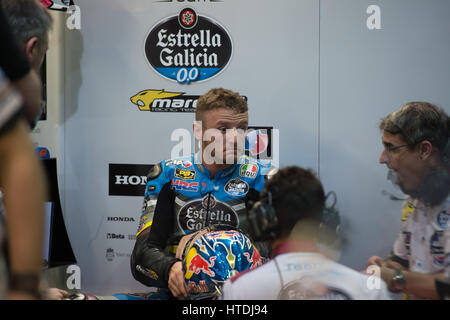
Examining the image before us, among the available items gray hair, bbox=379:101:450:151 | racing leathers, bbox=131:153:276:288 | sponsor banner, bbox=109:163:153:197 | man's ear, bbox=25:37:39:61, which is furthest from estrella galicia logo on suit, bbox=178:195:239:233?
man's ear, bbox=25:37:39:61

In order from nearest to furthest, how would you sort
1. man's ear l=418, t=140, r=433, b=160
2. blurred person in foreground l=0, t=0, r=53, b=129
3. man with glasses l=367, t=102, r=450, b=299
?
blurred person in foreground l=0, t=0, r=53, b=129
man with glasses l=367, t=102, r=450, b=299
man's ear l=418, t=140, r=433, b=160

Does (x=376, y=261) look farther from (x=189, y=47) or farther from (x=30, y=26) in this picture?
(x=189, y=47)

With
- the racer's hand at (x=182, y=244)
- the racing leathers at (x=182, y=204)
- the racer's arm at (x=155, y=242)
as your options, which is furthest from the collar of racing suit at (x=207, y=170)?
the racer's hand at (x=182, y=244)

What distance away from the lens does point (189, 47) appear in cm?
240

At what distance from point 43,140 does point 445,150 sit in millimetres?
1836

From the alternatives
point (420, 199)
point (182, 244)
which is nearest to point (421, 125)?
point (420, 199)

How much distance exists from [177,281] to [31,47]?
86cm

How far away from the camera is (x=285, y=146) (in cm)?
229

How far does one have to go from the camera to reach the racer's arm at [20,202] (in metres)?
0.79

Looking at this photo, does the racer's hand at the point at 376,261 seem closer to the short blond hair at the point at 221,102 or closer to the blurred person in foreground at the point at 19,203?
the short blond hair at the point at 221,102

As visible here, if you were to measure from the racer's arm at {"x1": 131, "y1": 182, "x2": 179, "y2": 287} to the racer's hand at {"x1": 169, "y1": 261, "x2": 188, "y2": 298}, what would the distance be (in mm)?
109

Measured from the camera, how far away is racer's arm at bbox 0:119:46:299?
31.1 inches

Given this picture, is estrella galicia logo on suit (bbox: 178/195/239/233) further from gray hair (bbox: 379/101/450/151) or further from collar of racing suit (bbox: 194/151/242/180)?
gray hair (bbox: 379/101/450/151)
